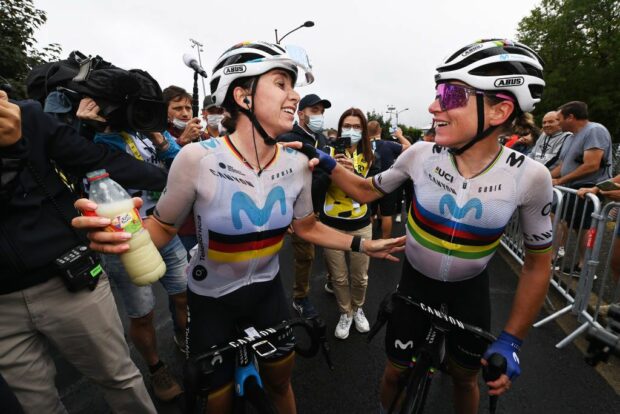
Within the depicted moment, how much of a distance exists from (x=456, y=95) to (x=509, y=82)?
300 mm

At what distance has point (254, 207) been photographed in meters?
1.94

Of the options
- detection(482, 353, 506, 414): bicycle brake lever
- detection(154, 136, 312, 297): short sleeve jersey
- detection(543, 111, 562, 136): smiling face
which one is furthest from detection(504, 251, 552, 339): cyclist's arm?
detection(543, 111, 562, 136): smiling face

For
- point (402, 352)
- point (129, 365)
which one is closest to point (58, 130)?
point (129, 365)

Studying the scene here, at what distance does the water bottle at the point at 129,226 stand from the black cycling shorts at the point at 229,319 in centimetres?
54

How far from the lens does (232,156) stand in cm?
194

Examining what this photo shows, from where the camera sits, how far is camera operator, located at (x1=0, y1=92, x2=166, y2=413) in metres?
1.67

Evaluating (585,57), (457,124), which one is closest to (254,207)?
(457,124)

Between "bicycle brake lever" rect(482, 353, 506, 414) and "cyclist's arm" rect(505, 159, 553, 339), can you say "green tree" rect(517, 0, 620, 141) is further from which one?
"bicycle brake lever" rect(482, 353, 506, 414)

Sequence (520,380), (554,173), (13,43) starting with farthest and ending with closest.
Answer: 1. (13,43)
2. (554,173)
3. (520,380)

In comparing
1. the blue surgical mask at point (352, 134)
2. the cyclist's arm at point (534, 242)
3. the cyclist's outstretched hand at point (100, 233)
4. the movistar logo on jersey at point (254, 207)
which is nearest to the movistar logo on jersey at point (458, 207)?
the cyclist's arm at point (534, 242)

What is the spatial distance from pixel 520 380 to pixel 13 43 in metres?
12.3

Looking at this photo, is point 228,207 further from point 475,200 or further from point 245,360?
point 475,200

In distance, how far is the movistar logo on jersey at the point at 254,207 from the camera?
190cm

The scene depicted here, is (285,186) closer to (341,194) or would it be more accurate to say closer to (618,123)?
(341,194)
